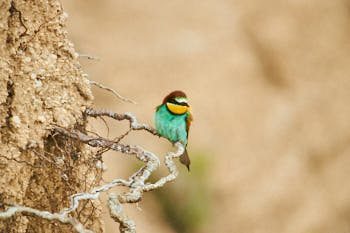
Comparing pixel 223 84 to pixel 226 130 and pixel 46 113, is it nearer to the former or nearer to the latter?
pixel 226 130

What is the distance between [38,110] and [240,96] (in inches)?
241

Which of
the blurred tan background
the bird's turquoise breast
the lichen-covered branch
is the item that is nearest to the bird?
the bird's turquoise breast

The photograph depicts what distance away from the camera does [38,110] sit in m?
2.18

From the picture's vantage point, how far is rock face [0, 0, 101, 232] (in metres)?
2.02

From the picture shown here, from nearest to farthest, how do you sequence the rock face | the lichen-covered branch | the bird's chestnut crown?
the lichen-covered branch < the rock face < the bird's chestnut crown

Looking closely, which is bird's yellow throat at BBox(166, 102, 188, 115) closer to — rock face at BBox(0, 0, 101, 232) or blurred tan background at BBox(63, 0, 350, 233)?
rock face at BBox(0, 0, 101, 232)

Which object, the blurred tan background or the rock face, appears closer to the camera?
the rock face

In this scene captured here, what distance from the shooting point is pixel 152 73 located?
7332 millimetres

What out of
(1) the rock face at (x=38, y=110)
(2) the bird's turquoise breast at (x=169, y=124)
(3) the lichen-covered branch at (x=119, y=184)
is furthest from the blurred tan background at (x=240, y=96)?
(3) the lichen-covered branch at (x=119, y=184)

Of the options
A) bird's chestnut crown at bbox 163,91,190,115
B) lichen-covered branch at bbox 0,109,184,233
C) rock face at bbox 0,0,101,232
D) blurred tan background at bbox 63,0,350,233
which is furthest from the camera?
blurred tan background at bbox 63,0,350,233

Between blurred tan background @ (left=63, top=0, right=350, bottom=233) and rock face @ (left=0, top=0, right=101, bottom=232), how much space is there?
4.07m

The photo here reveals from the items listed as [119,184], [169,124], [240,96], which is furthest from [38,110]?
[240,96]

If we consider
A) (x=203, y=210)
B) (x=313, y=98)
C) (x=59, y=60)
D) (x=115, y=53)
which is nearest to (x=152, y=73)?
(x=115, y=53)

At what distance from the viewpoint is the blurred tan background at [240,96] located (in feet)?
23.7
